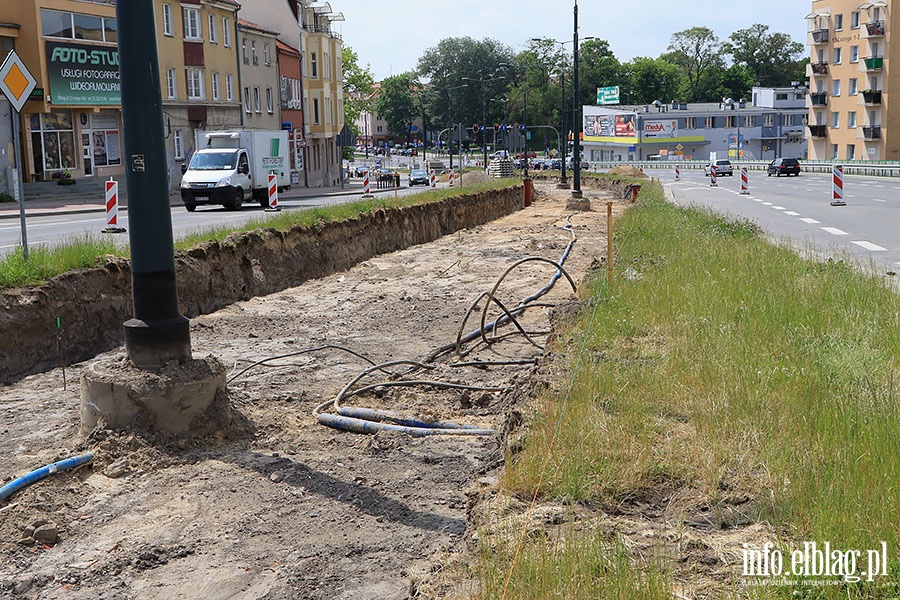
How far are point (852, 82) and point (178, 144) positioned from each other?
69.9 m

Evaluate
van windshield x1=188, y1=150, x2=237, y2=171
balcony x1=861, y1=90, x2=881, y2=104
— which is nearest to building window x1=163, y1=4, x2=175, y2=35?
Result: van windshield x1=188, y1=150, x2=237, y2=171

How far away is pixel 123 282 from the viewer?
12.5m

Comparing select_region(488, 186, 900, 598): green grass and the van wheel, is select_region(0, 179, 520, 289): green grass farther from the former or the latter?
the van wheel

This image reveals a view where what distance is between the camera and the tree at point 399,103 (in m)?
174

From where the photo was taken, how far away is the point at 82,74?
143 feet

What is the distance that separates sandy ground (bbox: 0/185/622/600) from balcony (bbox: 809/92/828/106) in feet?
320

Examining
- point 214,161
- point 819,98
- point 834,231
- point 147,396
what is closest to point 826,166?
point 819,98

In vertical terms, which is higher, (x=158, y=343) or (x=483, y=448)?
(x=158, y=343)

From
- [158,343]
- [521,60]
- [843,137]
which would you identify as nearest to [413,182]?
[843,137]

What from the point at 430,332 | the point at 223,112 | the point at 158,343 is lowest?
the point at 430,332

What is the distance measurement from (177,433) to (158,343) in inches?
26.4

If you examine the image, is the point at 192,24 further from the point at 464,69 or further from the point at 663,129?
the point at 464,69

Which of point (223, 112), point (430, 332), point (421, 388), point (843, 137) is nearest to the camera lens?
point (421, 388)

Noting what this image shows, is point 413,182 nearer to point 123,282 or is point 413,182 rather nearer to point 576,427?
point 123,282
